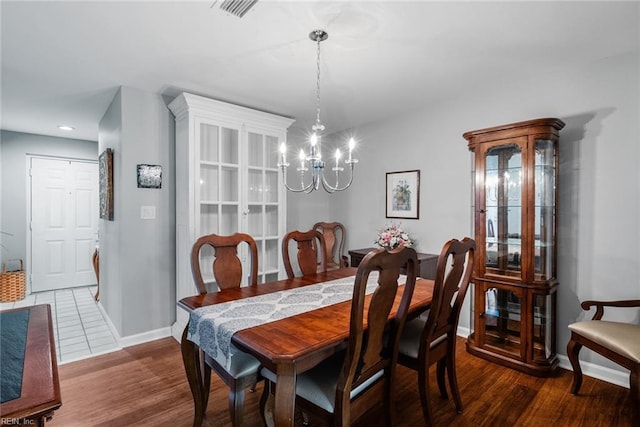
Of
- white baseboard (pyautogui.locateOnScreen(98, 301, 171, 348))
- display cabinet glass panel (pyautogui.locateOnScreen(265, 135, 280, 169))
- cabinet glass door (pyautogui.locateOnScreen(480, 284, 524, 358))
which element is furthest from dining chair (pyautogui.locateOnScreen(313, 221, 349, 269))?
white baseboard (pyautogui.locateOnScreen(98, 301, 171, 348))

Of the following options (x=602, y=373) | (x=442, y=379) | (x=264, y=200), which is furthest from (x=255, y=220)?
(x=602, y=373)

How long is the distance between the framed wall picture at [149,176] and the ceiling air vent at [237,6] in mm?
1893

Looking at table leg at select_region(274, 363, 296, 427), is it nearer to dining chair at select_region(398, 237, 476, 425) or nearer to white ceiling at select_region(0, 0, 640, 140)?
dining chair at select_region(398, 237, 476, 425)

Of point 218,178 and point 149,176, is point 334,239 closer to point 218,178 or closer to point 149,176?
point 218,178

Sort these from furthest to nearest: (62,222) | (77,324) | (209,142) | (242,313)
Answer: (62,222), (77,324), (209,142), (242,313)

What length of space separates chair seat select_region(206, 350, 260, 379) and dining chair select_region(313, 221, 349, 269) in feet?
8.81

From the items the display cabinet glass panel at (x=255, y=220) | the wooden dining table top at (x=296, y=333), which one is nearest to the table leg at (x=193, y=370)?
the wooden dining table top at (x=296, y=333)

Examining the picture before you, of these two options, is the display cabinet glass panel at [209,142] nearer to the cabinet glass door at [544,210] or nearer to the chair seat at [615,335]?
the cabinet glass door at [544,210]

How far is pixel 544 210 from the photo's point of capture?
2590 mm

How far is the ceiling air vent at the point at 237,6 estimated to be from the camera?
180 centimetres

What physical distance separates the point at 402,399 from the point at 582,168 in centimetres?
229

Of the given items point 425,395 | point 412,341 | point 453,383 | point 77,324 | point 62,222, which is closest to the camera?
point 425,395

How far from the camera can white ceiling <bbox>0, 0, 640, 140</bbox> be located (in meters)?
1.89

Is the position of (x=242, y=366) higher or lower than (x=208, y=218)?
lower
